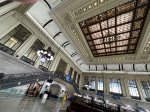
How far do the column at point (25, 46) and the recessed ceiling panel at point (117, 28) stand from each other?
18.8 ft

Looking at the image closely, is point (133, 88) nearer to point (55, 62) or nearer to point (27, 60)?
point (55, 62)

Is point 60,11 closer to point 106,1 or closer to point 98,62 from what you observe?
point 106,1

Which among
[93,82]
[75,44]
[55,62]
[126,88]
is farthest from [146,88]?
[55,62]

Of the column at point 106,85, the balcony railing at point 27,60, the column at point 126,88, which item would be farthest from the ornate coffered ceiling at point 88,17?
the column at point 106,85

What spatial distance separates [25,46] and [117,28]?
9797 millimetres

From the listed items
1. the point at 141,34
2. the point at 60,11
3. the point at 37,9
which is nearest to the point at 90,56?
the point at 141,34

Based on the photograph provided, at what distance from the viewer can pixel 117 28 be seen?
31.6 feet

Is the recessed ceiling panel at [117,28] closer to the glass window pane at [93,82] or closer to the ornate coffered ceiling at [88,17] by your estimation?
the ornate coffered ceiling at [88,17]

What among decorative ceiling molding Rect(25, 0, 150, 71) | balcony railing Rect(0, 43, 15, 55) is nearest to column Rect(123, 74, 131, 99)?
decorative ceiling molding Rect(25, 0, 150, 71)

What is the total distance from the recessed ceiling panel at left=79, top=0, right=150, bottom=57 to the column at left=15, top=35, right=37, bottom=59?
5717mm

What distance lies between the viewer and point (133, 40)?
1048 centimetres

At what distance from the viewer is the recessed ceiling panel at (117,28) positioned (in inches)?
302

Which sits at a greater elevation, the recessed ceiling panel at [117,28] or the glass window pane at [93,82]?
the recessed ceiling panel at [117,28]

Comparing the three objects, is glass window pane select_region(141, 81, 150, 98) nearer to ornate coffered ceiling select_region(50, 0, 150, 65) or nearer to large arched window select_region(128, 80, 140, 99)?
large arched window select_region(128, 80, 140, 99)
